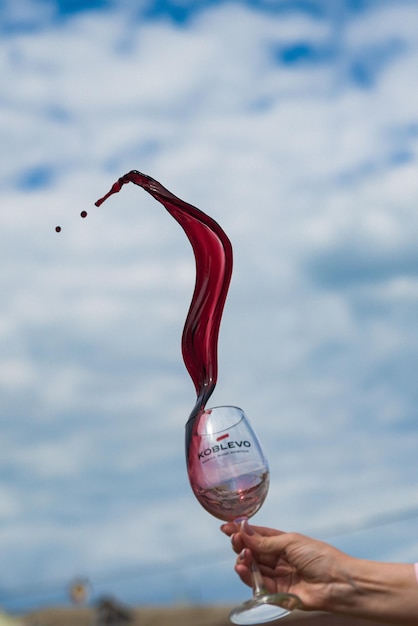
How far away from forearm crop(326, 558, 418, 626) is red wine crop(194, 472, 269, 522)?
35 cm

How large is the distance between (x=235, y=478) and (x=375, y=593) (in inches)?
21.2

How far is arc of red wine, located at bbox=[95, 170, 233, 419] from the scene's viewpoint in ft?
8.63

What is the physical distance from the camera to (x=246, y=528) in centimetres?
245

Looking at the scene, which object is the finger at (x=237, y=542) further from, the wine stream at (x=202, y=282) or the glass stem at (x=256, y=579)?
the wine stream at (x=202, y=282)

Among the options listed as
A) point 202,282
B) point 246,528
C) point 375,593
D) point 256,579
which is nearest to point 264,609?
point 256,579

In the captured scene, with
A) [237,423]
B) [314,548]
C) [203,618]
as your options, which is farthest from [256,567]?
[203,618]

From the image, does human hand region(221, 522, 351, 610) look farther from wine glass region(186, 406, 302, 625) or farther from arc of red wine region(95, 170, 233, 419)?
arc of red wine region(95, 170, 233, 419)

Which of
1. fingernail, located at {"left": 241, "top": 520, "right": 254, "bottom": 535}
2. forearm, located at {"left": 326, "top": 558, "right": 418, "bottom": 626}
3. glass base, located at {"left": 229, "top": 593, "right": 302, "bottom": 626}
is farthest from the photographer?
forearm, located at {"left": 326, "top": 558, "right": 418, "bottom": 626}

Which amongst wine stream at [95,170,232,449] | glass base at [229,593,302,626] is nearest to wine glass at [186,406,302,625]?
glass base at [229,593,302,626]

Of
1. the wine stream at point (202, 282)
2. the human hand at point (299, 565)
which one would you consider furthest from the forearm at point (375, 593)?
the wine stream at point (202, 282)

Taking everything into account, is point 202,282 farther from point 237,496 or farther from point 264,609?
point 264,609

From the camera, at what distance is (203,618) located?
9.70m

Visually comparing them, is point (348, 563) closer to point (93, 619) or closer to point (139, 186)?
point (139, 186)

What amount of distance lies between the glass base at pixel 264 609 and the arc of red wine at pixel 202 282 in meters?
0.52
